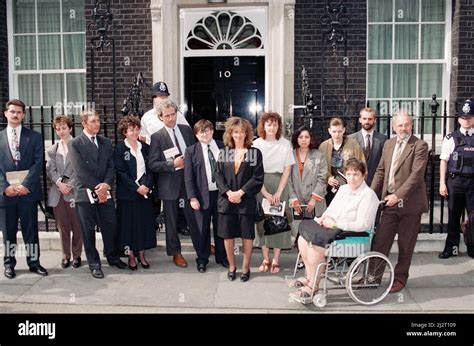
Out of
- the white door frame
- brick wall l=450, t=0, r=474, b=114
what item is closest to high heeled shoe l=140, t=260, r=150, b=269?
the white door frame

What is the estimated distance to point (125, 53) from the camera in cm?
902

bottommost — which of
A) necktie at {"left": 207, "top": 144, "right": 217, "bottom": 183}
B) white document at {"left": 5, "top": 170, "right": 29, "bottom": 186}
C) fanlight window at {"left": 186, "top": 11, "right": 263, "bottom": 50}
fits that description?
white document at {"left": 5, "top": 170, "right": 29, "bottom": 186}

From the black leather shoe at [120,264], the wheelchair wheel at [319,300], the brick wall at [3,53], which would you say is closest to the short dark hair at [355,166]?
the wheelchair wheel at [319,300]

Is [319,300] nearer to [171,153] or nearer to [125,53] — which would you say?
[171,153]

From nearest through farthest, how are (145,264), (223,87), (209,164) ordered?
1. (209,164)
2. (145,264)
3. (223,87)

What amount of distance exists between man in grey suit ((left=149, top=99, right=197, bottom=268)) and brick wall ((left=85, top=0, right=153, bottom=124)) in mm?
3223

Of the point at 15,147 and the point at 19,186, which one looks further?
the point at 15,147

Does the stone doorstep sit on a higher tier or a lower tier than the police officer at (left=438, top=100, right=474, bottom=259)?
lower

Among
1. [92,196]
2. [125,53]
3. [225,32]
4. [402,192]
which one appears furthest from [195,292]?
[225,32]

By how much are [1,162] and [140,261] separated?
6.38 ft

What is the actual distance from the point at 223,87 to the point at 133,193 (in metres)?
3.90

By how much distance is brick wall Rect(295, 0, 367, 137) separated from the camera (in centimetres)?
877

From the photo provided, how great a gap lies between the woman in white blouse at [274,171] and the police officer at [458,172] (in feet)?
6.66

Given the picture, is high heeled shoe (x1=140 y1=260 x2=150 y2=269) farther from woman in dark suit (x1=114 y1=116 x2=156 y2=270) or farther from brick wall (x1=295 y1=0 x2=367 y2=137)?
brick wall (x1=295 y1=0 x2=367 y2=137)
